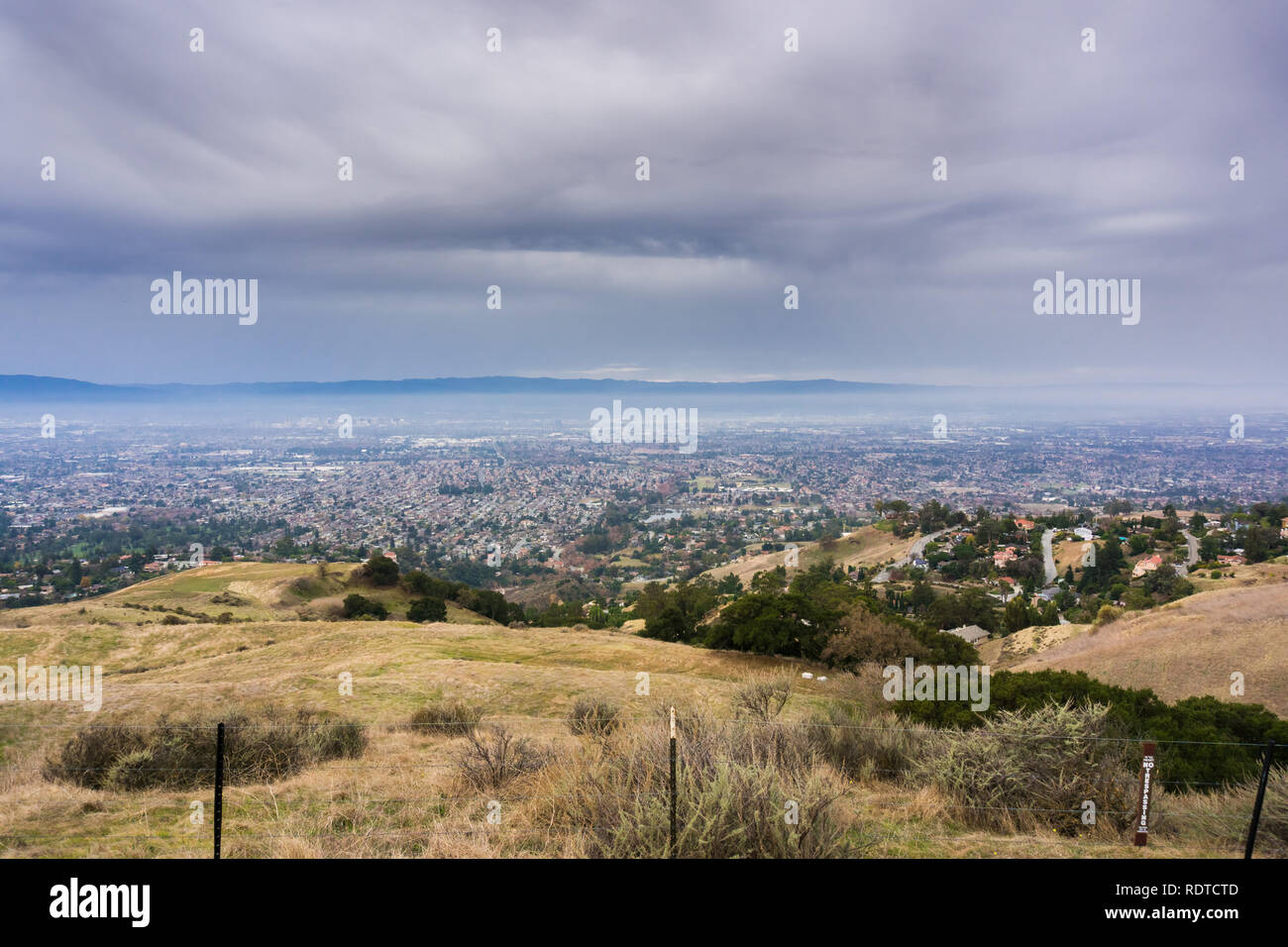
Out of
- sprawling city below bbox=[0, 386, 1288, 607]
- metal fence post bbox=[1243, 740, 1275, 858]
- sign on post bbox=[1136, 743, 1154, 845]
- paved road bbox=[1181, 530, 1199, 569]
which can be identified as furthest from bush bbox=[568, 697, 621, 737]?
paved road bbox=[1181, 530, 1199, 569]

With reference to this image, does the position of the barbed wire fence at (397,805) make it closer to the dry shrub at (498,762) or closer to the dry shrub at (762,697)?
the dry shrub at (498,762)

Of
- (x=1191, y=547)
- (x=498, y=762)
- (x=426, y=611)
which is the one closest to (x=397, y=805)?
(x=498, y=762)

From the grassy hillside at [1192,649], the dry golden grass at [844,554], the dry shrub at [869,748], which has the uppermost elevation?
the dry shrub at [869,748]

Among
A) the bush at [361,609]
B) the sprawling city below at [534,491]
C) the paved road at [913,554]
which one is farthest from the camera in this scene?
the sprawling city below at [534,491]

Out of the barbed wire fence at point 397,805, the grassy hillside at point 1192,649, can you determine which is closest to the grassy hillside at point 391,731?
the barbed wire fence at point 397,805

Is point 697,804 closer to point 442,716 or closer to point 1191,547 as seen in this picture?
point 442,716

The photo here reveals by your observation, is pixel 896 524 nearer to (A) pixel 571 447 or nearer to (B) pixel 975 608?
(B) pixel 975 608

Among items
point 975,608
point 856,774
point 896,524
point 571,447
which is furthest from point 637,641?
point 571,447
